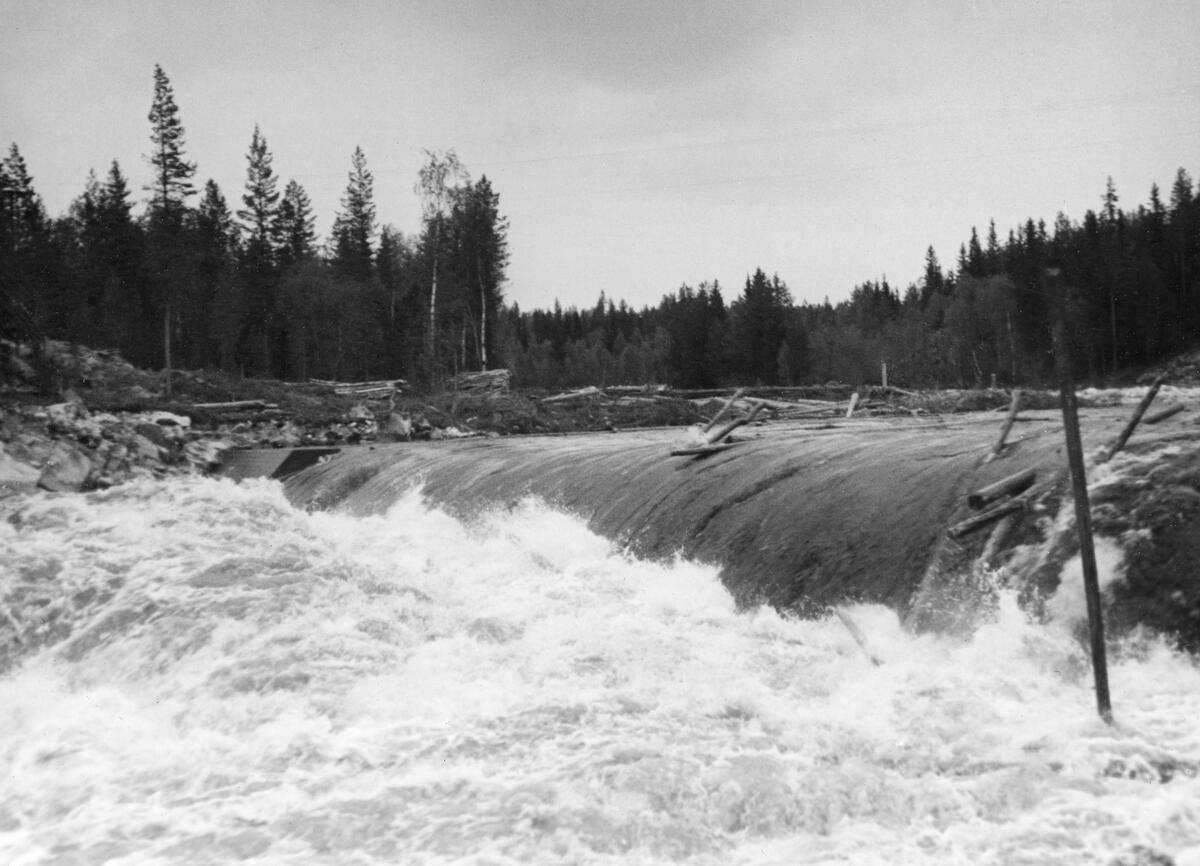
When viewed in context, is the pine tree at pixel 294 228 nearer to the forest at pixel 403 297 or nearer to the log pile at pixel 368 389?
the forest at pixel 403 297

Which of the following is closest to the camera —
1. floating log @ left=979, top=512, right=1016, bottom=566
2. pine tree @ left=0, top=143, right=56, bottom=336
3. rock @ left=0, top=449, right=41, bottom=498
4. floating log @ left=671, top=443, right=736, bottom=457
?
floating log @ left=979, top=512, right=1016, bottom=566

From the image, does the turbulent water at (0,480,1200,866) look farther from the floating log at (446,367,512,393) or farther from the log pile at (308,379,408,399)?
the floating log at (446,367,512,393)

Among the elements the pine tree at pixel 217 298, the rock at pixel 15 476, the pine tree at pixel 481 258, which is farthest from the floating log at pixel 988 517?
the pine tree at pixel 217 298

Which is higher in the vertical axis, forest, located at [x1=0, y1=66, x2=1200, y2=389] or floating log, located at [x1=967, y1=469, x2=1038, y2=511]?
forest, located at [x1=0, y1=66, x2=1200, y2=389]

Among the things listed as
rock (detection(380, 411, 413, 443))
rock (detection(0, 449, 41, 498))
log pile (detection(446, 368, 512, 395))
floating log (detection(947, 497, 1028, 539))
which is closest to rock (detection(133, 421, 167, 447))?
rock (detection(0, 449, 41, 498))

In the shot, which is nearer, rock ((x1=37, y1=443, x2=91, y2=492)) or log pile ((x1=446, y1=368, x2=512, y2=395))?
rock ((x1=37, y1=443, x2=91, y2=492))

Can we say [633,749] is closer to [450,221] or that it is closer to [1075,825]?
[1075,825]

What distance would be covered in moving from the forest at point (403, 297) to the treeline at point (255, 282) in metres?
0.11

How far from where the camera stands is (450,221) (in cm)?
4203

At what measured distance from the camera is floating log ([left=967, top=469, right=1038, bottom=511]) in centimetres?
661

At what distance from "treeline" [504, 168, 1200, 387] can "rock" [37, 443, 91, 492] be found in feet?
123

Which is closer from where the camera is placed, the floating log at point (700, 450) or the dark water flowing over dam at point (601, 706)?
the dark water flowing over dam at point (601, 706)

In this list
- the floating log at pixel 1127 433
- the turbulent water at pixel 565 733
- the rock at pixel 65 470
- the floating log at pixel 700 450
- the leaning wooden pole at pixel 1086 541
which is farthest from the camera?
the rock at pixel 65 470

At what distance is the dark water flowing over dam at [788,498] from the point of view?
273 inches
